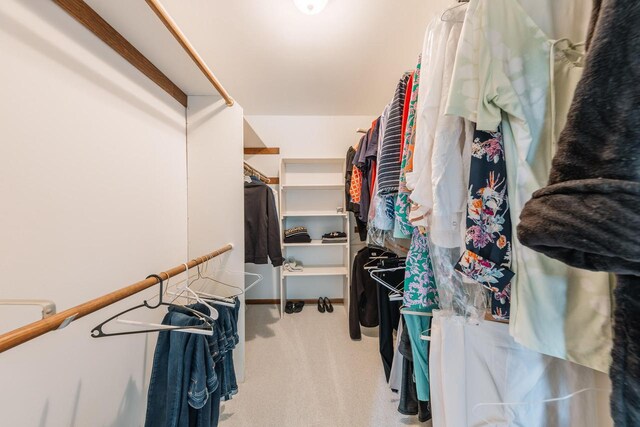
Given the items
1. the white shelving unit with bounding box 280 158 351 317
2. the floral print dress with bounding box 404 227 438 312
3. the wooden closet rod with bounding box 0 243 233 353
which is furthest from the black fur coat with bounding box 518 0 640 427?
the white shelving unit with bounding box 280 158 351 317

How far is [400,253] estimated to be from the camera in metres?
1.56

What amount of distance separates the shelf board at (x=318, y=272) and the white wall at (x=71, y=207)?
1429 mm

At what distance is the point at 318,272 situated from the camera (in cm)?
259

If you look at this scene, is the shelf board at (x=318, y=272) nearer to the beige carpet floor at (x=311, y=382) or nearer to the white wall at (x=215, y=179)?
the beige carpet floor at (x=311, y=382)

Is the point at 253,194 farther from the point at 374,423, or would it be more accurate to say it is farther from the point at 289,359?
the point at 374,423

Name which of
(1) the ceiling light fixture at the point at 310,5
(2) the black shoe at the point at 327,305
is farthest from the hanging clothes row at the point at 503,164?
(2) the black shoe at the point at 327,305

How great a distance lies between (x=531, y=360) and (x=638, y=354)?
0.43 m

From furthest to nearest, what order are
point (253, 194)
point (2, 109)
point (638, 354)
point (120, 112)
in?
point (253, 194)
point (120, 112)
point (2, 109)
point (638, 354)

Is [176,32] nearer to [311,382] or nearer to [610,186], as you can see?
[610,186]

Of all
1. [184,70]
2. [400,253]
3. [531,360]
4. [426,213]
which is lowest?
[531,360]

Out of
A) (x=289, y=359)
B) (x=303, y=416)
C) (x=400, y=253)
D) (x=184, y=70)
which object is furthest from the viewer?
(x=289, y=359)

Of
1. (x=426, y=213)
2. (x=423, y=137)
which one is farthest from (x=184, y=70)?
(x=426, y=213)

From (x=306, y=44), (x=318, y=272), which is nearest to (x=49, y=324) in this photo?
(x=306, y=44)

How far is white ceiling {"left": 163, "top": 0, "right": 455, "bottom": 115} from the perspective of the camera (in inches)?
51.8
